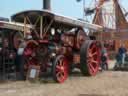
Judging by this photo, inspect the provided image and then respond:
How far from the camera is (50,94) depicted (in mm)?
11352

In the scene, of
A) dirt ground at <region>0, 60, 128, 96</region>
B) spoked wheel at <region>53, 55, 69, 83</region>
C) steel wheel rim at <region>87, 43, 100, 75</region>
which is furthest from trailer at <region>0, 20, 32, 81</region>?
steel wheel rim at <region>87, 43, 100, 75</region>

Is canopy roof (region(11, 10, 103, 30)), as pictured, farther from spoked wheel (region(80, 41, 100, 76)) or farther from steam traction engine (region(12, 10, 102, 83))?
spoked wheel (region(80, 41, 100, 76))

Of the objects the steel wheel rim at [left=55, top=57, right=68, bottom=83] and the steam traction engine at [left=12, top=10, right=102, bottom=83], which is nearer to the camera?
the steel wheel rim at [left=55, top=57, right=68, bottom=83]

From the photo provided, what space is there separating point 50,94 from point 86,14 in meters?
33.3

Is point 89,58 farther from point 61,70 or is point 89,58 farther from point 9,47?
point 9,47

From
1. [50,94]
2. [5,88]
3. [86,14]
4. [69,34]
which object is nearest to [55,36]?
[69,34]

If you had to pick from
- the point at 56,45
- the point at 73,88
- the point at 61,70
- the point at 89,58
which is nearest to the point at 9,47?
the point at 56,45

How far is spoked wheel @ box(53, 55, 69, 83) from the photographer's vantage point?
13.8 m

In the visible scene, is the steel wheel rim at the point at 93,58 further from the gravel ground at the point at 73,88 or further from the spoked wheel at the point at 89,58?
the gravel ground at the point at 73,88

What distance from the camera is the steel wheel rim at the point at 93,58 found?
1611 centimetres

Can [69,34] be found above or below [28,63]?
above

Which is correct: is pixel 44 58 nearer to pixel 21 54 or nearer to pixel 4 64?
pixel 21 54

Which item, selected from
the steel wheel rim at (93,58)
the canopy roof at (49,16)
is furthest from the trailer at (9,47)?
the steel wheel rim at (93,58)

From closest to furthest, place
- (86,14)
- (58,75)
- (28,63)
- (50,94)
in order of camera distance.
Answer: (50,94) < (58,75) < (28,63) < (86,14)
